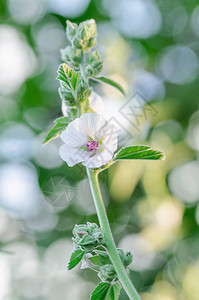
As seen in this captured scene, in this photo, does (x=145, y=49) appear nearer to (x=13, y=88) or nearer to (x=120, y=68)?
(x=120, y=68)

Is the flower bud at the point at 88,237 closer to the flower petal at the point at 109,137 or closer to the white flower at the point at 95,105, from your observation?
the flower petal at the point at 109,137

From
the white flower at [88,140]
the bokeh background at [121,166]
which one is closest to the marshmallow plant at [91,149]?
the white flower at [88,140]

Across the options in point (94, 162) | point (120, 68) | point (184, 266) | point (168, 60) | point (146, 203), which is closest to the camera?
→ point (94, 162)

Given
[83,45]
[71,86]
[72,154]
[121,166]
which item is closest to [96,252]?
[72,154]

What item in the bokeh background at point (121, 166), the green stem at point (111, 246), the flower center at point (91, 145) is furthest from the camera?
the bokeh background at point (121, 166)

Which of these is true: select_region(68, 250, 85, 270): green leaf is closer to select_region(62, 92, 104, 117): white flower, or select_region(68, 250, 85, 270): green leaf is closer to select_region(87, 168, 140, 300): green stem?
select_region(87, 168, 140, 300): green stem

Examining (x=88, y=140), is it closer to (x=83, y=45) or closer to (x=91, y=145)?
(x=91, y=145)

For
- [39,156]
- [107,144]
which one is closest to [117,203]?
[39,156]
